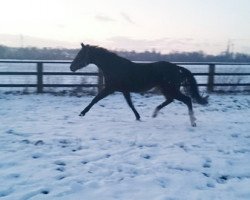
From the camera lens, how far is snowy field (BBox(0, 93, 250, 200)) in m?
3.71

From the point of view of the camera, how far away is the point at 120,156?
4879 mm

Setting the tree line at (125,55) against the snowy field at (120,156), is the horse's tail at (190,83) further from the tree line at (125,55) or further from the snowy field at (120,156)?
the tree line at (125,55)

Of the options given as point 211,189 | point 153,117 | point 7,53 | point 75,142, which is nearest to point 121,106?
point 153,117

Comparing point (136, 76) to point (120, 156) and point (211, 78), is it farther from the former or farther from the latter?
point (211, 78)

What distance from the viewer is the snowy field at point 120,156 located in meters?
3.71

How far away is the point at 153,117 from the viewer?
812cm

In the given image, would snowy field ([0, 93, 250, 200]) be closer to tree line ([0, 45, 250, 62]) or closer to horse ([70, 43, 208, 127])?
horse ([70, 43, 208, 127])

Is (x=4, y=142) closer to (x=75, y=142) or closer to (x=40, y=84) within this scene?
(x=75, y=142)

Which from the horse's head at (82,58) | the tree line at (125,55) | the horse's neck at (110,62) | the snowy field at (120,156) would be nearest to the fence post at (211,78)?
the snowy field at (120,156)

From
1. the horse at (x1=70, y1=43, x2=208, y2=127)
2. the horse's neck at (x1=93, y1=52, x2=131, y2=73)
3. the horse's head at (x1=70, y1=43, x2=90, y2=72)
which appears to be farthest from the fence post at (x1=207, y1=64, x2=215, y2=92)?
the horse's head at (x1=70, y1=43, x2=90, y2=72)

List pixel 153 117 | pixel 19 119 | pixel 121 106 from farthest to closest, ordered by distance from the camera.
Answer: pixel 121 106
pixel 153 117
pixel 19 119

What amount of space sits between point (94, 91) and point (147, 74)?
181 inches

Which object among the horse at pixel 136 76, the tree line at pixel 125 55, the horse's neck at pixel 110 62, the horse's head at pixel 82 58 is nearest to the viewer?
the horse at pixel 136 76

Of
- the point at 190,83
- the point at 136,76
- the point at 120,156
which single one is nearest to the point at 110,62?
the point at 136,76
